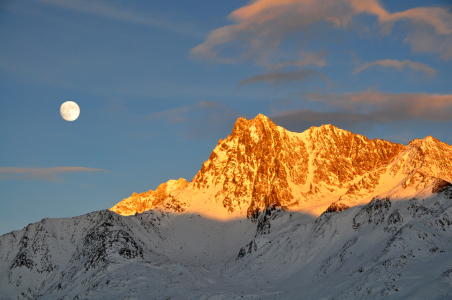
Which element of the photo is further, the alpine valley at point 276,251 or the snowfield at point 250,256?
the alpine valley at point 276,251

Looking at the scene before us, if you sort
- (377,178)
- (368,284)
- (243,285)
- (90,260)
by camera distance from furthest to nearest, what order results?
(377,178)
(90,260)
(243,285)
(368,284)

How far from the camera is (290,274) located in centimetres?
13038

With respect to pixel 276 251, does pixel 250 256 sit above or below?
above

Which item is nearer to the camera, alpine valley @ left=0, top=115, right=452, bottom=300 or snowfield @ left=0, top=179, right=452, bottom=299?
snowfield @ left=0, top=179, right=452, bottom=299

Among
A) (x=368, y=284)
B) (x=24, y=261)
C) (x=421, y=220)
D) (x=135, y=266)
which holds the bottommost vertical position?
(x=368, y=284)

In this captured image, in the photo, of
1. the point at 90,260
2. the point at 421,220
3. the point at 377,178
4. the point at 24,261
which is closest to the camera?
the point at 421,220

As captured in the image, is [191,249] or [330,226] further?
[191,249]

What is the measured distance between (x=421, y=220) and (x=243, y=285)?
42451 millimetres

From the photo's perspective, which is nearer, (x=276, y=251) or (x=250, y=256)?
(x=276, y=251)

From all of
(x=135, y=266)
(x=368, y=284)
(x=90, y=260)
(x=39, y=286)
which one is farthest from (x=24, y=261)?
(x=368, y=284)

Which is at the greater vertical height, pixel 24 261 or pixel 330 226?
pixel 24 261

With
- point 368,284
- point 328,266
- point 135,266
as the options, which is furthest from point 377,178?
point 368,284

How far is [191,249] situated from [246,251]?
28889 mm

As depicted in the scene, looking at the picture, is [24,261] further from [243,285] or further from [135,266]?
[243,285]
